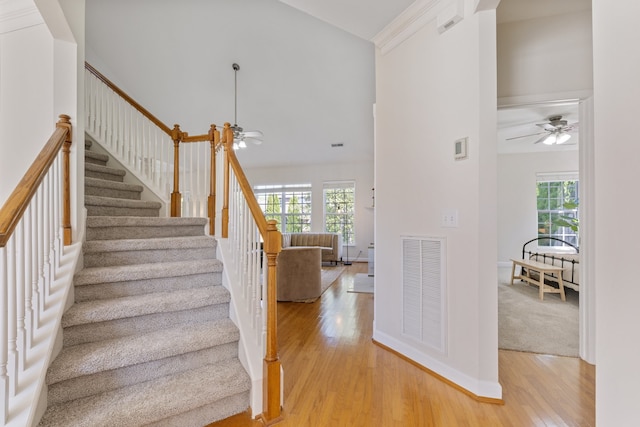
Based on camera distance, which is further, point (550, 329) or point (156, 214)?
point (156, 214)

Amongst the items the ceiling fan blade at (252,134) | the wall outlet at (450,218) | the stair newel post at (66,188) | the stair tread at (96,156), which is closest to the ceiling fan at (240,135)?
the ceiling fan blade at (252,134)

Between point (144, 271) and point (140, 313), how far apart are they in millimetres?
319

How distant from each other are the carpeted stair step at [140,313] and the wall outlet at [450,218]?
5.54ft

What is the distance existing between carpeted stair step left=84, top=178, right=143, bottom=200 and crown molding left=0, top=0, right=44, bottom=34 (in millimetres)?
1253

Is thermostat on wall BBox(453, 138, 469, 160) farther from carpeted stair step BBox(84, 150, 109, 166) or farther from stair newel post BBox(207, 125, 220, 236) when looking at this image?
carpeted stair step BBox(84, 150, 109, 166)

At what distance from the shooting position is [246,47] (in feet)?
15.0

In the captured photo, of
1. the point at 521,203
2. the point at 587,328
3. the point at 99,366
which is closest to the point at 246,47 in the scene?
the point at 99,366

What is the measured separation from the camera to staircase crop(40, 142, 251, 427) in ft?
4.44

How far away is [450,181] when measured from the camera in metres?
1.97

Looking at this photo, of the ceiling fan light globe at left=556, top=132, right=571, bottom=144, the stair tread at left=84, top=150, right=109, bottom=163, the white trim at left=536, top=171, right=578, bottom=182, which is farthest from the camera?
the white trim at left=536, top=171, right=578, bottom=182

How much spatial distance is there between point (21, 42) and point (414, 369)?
12.7 ft

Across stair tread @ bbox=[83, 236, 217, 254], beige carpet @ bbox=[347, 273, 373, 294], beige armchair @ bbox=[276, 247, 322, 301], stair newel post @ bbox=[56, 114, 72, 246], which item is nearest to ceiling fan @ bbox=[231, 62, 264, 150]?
beige armchair @ bbox=[276, 247, 322, 301]

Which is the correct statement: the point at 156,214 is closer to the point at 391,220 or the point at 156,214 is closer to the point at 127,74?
the point at 391,220

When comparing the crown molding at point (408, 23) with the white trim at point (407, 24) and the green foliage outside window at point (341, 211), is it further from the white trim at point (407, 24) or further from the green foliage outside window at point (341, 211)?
the green foliage outside window at point (341, 211)
